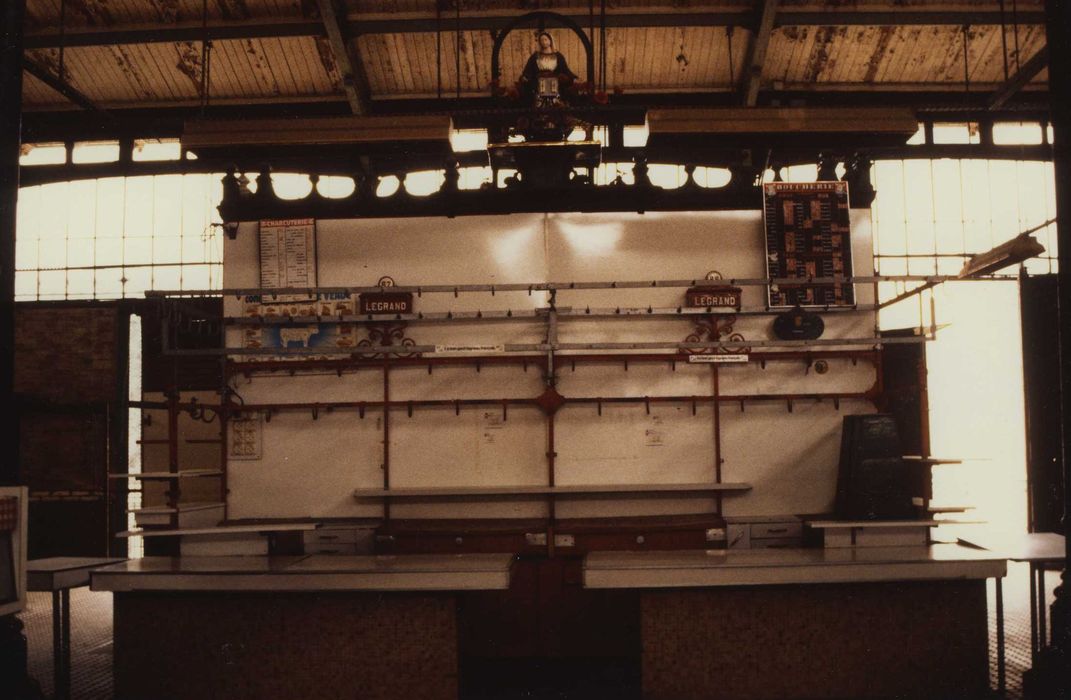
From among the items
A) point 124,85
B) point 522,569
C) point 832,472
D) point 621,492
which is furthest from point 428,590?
point 124,85

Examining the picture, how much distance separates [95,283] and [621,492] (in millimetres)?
6831

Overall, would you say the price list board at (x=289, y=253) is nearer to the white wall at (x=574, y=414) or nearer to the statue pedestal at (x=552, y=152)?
the white wall at (x=574, y=414)

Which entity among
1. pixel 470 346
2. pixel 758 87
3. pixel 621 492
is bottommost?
pixel 621 492

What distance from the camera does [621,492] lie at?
6117 millimetres

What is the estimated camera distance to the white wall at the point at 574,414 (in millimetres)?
6184

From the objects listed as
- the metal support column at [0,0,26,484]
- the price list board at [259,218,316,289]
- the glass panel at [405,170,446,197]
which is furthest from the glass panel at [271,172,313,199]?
the metal support column at [0,0,26,484]

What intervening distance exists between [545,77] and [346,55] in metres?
3.72

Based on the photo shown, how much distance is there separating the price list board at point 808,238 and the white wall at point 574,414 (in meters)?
0.15

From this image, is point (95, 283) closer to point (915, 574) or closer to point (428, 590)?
point (428, 590)

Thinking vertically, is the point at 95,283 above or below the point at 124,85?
below

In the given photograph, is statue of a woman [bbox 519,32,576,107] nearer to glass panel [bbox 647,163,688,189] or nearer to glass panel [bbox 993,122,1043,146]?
glass panel [bbox 647,163,688,189]

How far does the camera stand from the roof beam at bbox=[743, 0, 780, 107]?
23.6 feet

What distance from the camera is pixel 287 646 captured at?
434cm

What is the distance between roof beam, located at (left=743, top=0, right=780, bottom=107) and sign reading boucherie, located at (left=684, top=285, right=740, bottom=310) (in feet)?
9.06
